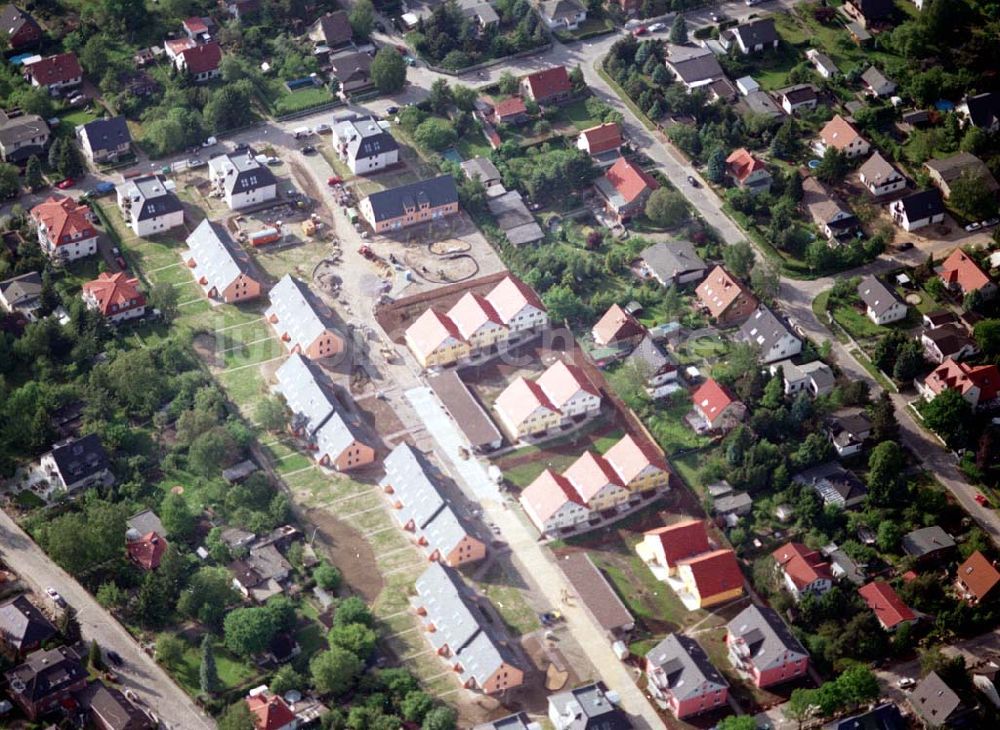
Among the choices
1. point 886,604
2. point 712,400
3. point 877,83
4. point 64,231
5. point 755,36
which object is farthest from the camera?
point 755,36

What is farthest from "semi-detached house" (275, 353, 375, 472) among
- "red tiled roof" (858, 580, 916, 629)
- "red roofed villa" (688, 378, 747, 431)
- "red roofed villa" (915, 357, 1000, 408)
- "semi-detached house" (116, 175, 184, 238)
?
"red roofed villa" (915, 357, 1000, 408)

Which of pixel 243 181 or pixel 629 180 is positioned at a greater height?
pixel 243 181

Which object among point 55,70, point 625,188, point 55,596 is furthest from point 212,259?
point 625,188

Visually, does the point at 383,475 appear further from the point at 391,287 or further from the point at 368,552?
the point at 391,287

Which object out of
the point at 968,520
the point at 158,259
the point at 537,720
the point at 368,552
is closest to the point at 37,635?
the point at 368,552

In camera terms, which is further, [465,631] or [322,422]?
[322,422]

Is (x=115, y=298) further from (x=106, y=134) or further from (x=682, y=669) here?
(x=682, y=669)

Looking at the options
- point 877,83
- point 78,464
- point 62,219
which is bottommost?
point 78,464
